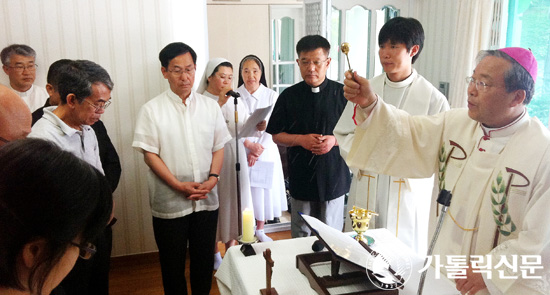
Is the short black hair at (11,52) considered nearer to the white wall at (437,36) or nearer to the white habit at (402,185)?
the white habit at (402,185)

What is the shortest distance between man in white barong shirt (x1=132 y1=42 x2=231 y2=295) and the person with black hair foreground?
157cm

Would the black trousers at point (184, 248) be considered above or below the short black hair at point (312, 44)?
below

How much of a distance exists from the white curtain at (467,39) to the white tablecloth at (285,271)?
214 cm

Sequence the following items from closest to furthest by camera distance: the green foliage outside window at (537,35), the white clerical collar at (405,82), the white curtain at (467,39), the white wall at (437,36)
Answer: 1. the white clerical collar at (405,82)
2. the green foliage outside window at (537,35)
3. the white curtain at (467,39)
4. the white wall at (437,36)

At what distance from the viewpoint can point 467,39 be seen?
3410 millimetres

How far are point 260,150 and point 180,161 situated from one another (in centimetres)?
87

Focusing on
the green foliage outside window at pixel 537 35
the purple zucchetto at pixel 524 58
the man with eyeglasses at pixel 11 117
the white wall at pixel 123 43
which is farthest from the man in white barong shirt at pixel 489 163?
the white wall at pixel 123 43

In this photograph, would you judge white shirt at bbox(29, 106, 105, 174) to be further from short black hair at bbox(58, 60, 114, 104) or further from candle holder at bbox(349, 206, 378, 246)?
candle holder at bbox(349, 206, 378, 246)

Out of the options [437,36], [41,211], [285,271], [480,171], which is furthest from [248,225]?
[437,36]

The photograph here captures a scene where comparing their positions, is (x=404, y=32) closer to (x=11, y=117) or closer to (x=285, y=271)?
(x=285, y=271)

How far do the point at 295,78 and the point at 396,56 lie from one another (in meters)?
1.37

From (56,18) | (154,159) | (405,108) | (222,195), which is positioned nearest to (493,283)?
(405,108)

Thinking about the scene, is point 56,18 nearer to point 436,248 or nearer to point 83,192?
→ point 83,192

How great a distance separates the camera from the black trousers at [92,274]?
2006mm
